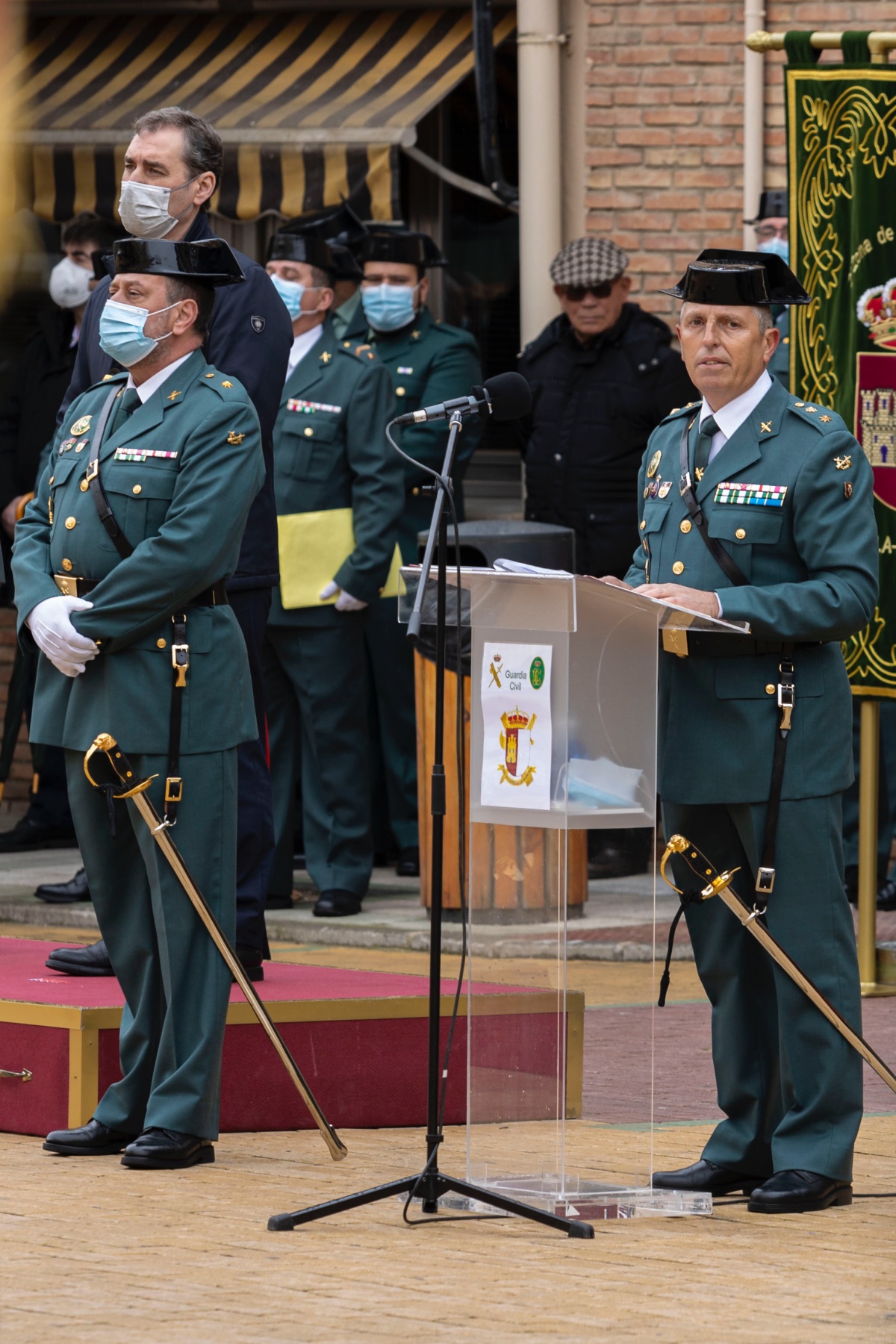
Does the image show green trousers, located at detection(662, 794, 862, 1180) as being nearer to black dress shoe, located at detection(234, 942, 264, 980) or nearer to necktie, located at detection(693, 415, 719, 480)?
necktie, located at detection(693, 415, 719, 480)

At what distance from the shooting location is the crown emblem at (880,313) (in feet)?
24.5

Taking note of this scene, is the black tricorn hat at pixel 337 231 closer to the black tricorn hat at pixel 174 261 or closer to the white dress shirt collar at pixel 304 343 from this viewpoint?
the white dress shirt collar at pixel 304 343

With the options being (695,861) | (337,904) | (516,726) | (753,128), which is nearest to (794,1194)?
(695,861)

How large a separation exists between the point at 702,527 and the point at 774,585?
0.20m

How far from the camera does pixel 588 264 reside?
983 centimetres

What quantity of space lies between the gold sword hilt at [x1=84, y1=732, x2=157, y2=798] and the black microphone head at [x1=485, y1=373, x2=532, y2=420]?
3.57 feet

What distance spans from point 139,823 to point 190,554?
58 cm

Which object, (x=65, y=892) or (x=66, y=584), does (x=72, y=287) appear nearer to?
(x=65, y=892)

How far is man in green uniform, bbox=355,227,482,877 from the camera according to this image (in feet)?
32.5

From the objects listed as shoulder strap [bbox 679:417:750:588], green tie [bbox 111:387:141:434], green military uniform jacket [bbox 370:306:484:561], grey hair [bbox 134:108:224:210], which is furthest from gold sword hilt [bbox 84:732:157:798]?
green military uniform jacket [bbox 370:306:484:561]

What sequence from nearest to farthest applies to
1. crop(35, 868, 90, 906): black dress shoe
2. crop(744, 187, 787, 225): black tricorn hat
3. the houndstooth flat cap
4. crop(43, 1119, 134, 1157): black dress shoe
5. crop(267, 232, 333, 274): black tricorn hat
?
crop(43, 1119, 134, 1157): black dress shoe < crop(267, 232, 333, 274): black tricorn hat < crop(35, 868, 90, 906): black dress shoe < crop(744, 187, 787, 225): black tricorn hat < the houndstooth flat cap

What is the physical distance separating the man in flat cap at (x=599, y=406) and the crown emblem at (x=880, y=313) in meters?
2.17

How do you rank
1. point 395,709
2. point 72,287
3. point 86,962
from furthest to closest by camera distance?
1. point 72,287
2. point 395,709
3. point 86,962

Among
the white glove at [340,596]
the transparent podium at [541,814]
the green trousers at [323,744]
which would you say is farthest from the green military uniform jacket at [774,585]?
the green trousers at [323,744]
